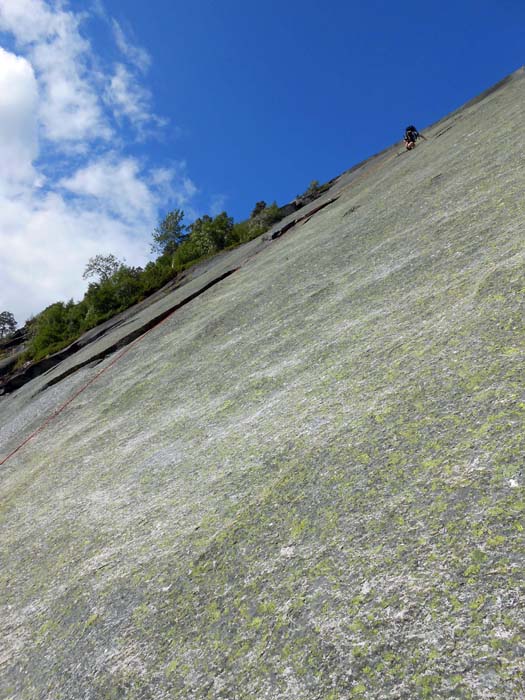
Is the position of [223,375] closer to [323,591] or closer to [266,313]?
[266,313]

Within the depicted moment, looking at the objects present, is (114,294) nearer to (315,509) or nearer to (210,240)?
(210,240)

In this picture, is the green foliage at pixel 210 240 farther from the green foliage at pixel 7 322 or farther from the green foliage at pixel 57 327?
the green foliage at pixel 7 322

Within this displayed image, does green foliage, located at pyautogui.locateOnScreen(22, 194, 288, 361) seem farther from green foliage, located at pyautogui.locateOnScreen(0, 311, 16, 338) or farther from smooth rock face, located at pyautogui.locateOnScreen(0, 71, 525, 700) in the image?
green foliage, located at pyautogui.locateOnScreen(0, 311, 16, 338)

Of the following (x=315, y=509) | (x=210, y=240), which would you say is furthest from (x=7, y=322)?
(x=315, y=509)

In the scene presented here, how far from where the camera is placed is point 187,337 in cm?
1060

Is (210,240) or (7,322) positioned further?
(7,322)

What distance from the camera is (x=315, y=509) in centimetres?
366

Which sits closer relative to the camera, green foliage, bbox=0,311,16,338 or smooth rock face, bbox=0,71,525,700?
smooth rock face, bbox=0,71,525,700

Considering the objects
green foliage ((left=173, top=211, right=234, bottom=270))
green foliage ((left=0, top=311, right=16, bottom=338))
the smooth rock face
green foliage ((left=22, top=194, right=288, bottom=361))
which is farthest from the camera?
green foliage ((left=0, top=311, right=16, bottom=338))

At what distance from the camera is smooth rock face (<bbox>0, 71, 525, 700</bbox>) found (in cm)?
254

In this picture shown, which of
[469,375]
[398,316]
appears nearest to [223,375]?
[398,316]

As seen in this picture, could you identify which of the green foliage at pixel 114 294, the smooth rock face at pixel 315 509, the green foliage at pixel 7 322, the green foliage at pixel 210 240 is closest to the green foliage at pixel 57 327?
the green foliage at pixel 114 294

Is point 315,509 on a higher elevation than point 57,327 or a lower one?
lower

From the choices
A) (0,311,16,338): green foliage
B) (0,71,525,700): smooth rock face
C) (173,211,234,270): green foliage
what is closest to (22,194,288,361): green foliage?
(173,211,234,270): green foliage
